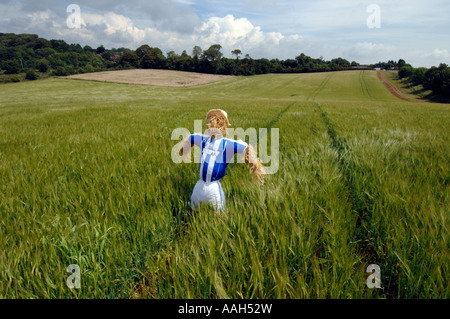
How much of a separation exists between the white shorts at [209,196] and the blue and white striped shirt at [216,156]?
6 centimetres

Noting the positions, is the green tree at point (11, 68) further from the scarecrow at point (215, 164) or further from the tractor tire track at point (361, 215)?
the tractor tire track at point (361, 215)

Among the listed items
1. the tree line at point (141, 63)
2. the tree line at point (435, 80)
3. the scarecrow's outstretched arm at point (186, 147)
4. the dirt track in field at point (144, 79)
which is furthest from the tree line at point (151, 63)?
the scarecrow's outstretched arm at point (186, 147)

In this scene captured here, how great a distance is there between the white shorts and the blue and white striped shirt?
6 cm

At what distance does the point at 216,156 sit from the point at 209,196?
383 mm

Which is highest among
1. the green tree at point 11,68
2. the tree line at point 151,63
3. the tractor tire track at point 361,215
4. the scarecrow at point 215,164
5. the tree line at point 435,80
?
the tree line at point 151,63

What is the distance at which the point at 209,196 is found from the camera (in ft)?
6.11

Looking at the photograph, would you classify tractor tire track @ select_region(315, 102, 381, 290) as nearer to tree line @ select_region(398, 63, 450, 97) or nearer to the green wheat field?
the green wheat field

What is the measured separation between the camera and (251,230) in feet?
4.55

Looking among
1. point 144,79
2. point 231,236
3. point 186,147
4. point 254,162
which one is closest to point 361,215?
point 254,162

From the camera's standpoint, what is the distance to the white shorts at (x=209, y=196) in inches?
72.9

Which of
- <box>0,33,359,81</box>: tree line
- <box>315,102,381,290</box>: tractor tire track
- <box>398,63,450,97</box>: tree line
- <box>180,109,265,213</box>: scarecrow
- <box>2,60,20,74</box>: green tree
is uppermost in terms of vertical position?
<box>0,33,359,81</box>: tree line

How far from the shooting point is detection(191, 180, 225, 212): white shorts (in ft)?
6.08

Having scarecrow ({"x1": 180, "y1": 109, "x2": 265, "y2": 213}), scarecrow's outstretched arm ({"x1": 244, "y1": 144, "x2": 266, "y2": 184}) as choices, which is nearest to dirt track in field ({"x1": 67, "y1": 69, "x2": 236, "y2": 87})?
scarecrow ({"x1": 180, "y1": 109, "x2": 265, "y2": 213})
